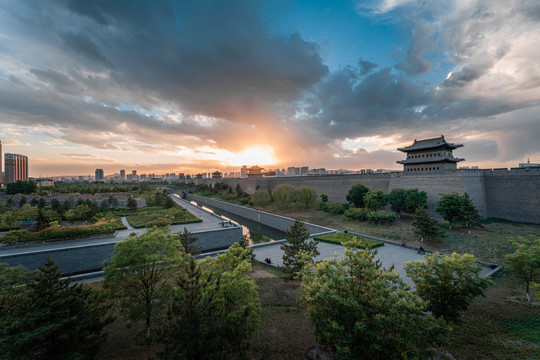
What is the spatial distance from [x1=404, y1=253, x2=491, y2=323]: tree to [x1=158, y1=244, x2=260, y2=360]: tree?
17.5ft

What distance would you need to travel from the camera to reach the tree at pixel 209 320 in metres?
4.05

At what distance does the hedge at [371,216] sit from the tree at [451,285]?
17.8 metres

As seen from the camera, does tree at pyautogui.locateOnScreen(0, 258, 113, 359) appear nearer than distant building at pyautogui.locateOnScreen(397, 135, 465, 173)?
Yes

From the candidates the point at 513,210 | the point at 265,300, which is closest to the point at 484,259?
the point at 513,210

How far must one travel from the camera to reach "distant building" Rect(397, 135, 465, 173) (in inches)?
1094

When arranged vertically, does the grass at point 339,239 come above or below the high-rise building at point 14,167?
below

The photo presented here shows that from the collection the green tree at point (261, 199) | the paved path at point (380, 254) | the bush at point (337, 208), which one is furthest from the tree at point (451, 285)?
the green tree at point (261, 199)

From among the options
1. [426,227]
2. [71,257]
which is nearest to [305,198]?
[426,227]

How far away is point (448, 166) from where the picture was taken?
92.3ft

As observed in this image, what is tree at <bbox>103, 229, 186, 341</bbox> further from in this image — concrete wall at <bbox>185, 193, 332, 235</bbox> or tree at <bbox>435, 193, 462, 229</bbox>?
tree at <bbox>435, 193, 462, 229</bbox>

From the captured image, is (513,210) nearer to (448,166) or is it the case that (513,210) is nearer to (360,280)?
(448,166)

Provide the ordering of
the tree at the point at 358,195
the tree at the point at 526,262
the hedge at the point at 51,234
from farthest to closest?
the tree at the point at 358,195
the hedge at the point at 51,234
the tree at the point at 526,262

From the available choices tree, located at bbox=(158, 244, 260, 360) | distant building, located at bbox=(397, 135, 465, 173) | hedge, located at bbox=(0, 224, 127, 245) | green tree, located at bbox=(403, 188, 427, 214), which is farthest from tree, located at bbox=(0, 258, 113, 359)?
distant building, located at bbox=(397, 135, 465, 173)

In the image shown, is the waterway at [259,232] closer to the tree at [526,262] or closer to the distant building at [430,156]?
the tree at [526,262]
